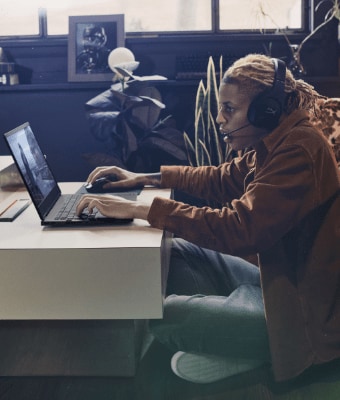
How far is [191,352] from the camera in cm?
188

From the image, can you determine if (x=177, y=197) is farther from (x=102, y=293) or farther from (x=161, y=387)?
(x=102, y=293)

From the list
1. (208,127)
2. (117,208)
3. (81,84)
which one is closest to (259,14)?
(208,127)

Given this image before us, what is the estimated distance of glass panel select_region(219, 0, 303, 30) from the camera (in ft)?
13.0

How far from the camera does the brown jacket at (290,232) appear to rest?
165 centimetres

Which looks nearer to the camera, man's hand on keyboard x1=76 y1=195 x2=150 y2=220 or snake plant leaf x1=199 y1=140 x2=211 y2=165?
man's hand on keyboard x1=76 y1=195 x2=150 y2=220

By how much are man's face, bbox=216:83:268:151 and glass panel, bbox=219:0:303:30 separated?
2255mm

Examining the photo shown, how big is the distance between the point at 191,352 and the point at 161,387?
0.53 feet

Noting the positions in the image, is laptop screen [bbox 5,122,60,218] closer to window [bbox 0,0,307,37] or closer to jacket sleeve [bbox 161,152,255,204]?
jacket sleeve [bbox 161,152,255,204]

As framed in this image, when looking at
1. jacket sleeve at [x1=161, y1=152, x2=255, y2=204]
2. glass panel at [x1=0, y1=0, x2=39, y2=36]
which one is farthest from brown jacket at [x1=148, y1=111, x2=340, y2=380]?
glass panel at [x1=0, y1=0, x2=39, y2=36]

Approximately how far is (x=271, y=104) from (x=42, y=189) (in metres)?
0.67

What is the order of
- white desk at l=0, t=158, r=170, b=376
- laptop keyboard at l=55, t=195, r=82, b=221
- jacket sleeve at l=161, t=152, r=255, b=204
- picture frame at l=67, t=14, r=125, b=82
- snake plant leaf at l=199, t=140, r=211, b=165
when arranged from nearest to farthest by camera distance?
white desk at l=0, t=158, r=170, b=376 < laptop keyboard at l=55, t=195, r=82, b=221 < jacket sleeve at l=161, t=152, r=255, b=204 < snake plant leaf at l=199, t=140, r=211, b=165 < picture frame at l=67, t=14, r=125, b=82

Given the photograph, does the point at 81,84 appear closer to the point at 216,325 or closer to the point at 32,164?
the point at 32,164

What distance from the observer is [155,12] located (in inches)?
158

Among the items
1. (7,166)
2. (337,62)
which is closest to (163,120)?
(337,62)
